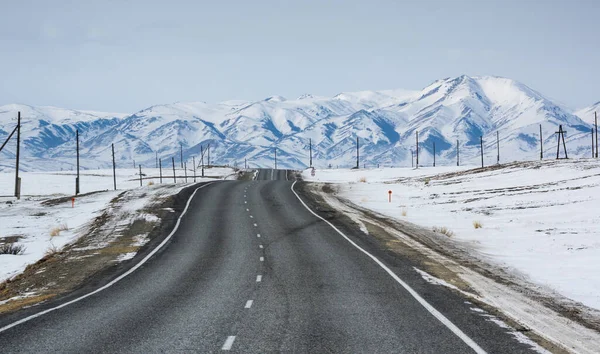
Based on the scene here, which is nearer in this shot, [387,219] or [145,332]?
[145,332]

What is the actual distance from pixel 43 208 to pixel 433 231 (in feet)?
106

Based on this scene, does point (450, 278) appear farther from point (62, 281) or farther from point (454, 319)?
point (62, 281)

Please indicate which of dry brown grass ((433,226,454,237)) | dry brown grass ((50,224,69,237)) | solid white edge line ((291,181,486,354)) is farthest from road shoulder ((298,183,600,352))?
dry brown grass ((50,224,69,237))

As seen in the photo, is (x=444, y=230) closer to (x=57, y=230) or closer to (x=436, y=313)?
(x=436, y=313)

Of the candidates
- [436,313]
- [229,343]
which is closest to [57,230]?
[436,313]

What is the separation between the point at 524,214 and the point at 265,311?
83.6 ft

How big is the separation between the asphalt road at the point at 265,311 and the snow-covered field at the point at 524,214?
4.42 meters

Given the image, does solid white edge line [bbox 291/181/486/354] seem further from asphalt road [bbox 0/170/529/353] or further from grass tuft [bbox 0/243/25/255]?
grass tuft [bbox 0/243/25/255]

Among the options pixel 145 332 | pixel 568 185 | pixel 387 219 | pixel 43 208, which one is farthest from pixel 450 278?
pixel 43 208

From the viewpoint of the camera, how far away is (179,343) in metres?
11.6

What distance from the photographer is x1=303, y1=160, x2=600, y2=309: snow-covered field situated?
2158cm

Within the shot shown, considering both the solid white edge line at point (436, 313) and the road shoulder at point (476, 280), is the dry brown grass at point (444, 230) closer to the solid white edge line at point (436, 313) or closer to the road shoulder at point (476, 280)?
the road shoulder at point (476, 280)

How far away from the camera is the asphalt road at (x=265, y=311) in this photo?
1161 cm

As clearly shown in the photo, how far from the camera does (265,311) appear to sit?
14.6 metres
